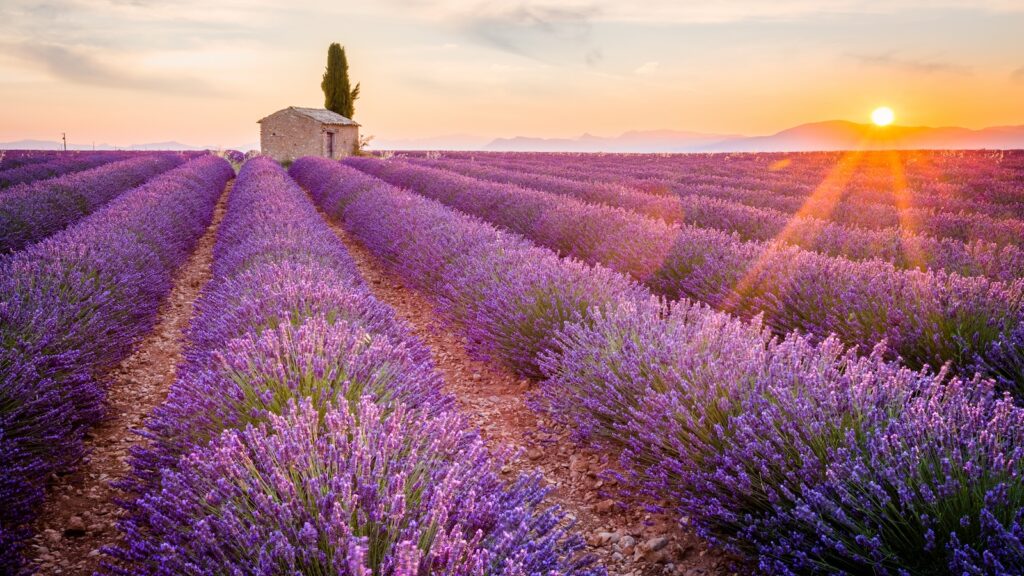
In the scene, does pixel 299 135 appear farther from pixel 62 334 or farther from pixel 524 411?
pixel 524 411

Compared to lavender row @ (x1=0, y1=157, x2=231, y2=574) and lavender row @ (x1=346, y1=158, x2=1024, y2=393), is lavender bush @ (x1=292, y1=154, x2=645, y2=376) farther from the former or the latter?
lavender row @ (x1=0, y1=157, x2=231, y2=574)

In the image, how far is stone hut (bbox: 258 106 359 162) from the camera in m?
29.1

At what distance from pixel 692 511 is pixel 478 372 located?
2.20 meters

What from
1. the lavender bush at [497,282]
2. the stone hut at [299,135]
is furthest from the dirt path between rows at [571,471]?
the stone hut at [299,135]

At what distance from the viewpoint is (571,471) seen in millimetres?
2764

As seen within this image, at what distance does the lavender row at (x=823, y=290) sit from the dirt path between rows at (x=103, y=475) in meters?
3.68

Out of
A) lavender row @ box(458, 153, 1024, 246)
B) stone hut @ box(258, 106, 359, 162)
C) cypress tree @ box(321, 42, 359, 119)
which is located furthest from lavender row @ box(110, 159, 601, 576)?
cypress tree @ box(321, 42, 359, 119)

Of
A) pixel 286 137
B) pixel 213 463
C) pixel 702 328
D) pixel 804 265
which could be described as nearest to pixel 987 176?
pixel 804 265

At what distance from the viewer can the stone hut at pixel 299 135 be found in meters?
29.1

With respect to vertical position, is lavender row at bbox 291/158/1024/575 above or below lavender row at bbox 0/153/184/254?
below

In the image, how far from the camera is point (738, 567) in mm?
1945

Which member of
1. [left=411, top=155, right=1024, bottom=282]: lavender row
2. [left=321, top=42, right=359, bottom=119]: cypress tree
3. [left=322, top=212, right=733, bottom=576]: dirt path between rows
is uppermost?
[left=321, top=42, right=359, bottom=119]: cypress tree

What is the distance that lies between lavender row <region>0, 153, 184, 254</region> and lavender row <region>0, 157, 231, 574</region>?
135cm

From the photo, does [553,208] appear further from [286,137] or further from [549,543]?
[286,137]
